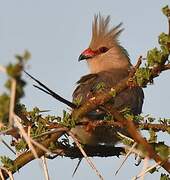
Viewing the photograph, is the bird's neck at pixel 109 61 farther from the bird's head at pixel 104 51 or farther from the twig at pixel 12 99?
the twig at pixel 12 99

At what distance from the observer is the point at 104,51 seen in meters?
9.38

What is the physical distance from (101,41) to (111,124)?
6563 mm

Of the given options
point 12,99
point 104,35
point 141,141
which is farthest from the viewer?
point 104,35

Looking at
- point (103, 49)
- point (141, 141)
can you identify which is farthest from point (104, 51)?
point (141, 141)

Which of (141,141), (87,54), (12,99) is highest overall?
(87,54)

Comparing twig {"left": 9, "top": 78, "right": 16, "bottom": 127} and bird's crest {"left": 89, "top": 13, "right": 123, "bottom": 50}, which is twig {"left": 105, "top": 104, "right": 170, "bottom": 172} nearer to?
twig {"left": 9, "top": 78, "right": 16, "bottom": 127}

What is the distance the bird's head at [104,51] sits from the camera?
8.88 metres

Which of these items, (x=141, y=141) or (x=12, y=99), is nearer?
(x=12, y=99)

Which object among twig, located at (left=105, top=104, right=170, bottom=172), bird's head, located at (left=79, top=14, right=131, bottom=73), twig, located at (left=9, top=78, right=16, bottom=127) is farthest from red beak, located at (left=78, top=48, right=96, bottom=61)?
twig, located at (left=9, top=78, right=16, bottom=127)

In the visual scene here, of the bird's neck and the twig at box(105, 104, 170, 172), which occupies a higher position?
the bird's neck

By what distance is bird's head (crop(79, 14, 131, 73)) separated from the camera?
8.88 metres

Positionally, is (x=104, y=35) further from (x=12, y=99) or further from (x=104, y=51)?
(x=12, y=99)

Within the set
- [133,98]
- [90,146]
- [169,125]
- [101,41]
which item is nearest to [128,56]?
[101,41]

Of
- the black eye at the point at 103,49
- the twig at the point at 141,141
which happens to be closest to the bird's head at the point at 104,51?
the black eye at the point at 103,49
